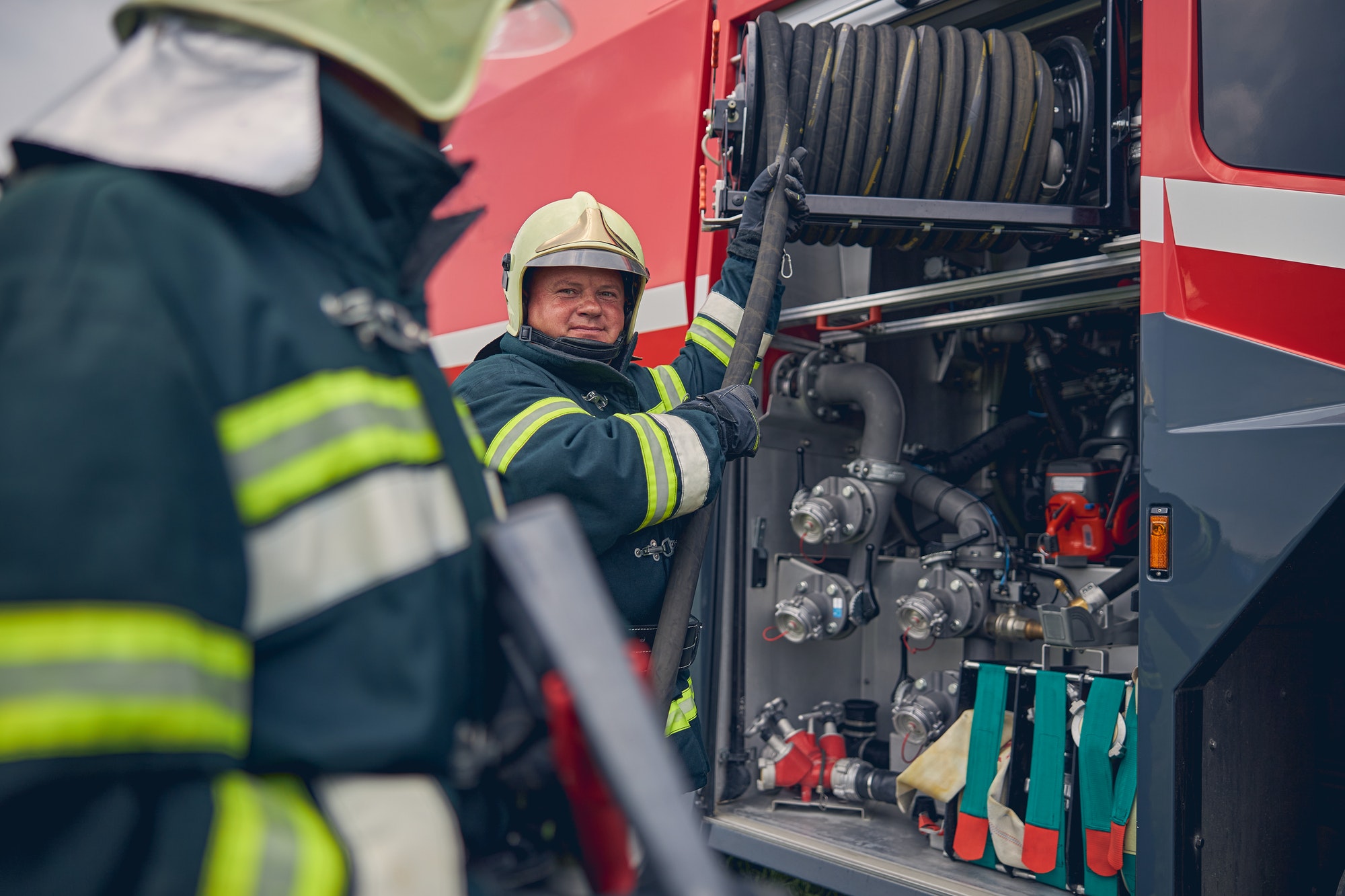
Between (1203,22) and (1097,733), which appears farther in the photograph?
(1097,733)

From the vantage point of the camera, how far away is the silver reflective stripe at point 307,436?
61 centimetres

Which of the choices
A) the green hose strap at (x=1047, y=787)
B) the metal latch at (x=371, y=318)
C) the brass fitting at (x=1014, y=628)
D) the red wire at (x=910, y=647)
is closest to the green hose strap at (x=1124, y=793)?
the green hose strap at (x=1047, y=787)

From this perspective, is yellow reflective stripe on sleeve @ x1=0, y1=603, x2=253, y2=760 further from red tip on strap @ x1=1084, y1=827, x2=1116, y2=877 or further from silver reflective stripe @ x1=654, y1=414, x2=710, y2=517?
red tip on strap @ x1=1084, y1=827, x2=1116, y2=877

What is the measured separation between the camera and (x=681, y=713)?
2189 mm

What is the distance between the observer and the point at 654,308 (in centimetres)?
285

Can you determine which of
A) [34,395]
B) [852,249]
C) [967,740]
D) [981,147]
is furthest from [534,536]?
[852,249]

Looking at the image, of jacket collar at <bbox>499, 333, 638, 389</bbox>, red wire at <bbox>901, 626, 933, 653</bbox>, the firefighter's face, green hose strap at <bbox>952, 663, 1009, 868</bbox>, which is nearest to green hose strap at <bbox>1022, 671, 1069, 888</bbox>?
green hose strap at <bbox>952, 663, 1009, 868</bbox>

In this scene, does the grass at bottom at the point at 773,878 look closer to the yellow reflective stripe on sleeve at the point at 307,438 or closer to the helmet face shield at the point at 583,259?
the helmet face shield at the point at 583,259

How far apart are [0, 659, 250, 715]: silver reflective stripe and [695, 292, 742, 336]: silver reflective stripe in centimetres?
197

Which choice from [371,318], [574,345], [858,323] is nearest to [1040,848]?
[858,323]

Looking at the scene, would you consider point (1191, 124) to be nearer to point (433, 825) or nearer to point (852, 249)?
point (852, 249)

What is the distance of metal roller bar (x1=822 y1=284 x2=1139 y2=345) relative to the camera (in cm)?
237

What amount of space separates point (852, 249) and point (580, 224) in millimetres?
1290

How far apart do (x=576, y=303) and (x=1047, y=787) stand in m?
1.77
